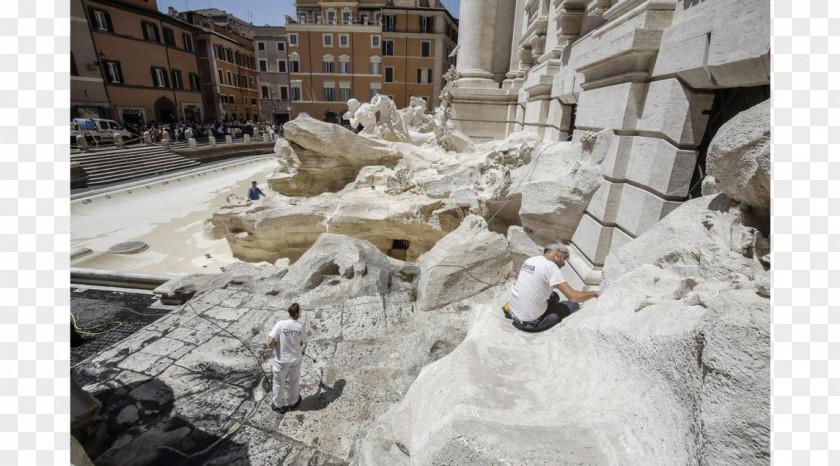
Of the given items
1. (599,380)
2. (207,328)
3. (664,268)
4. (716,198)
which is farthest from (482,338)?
(207,328)

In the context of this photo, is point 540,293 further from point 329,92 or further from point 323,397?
point 329,92

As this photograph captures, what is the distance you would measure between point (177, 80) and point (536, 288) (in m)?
33.8

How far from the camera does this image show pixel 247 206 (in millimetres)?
9852

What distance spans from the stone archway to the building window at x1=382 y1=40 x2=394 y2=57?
16.8m

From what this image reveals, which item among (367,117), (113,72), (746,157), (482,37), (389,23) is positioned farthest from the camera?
(389,23)

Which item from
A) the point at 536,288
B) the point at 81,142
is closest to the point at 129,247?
the point at 81,142

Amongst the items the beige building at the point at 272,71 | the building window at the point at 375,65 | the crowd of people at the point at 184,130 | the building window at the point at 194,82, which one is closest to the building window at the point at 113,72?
the crowd of people at the point at 184,130

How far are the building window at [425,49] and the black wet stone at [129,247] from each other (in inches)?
1006

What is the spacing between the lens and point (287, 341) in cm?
310

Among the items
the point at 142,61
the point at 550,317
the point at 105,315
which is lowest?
the point at 105,315

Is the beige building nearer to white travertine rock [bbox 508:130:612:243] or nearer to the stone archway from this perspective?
the stone archway

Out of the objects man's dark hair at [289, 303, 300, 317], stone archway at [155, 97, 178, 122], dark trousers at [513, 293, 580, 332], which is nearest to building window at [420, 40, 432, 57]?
stone archway at [155, 97, 178, 122]

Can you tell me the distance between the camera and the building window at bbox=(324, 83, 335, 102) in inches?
1197

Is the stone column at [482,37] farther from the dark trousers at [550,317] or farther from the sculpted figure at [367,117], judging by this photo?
the dark trousers at [550,317]
